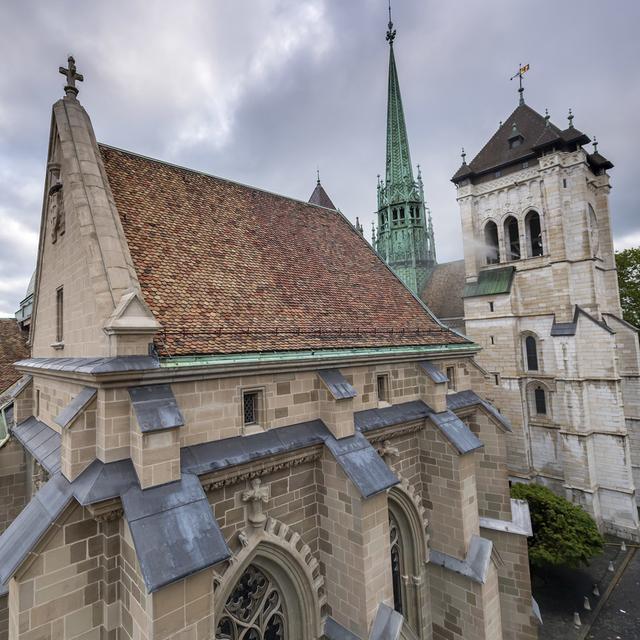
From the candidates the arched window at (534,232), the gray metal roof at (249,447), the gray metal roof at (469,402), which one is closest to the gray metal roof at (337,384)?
the gray metal roof at (249,447)

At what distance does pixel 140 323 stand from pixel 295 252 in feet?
23.4

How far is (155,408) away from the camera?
254 inches

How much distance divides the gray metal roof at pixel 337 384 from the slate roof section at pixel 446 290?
2565 cm

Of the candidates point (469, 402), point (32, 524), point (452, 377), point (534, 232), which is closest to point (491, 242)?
point (534, 232)

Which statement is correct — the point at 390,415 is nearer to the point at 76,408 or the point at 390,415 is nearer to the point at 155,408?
the point at 155,408

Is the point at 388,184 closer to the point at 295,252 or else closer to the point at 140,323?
the point at 295,252

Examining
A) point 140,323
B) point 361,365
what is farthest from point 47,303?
point 361,365

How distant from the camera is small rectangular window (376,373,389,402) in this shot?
1152 cm

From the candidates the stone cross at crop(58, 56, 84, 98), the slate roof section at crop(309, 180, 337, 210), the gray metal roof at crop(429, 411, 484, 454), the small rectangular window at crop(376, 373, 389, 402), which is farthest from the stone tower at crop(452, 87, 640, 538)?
the stone cross at crop(58, 56, 84, 98)

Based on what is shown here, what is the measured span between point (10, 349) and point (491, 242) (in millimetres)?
32919

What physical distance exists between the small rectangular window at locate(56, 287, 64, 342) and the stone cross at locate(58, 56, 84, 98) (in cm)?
497

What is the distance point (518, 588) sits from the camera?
12516mm

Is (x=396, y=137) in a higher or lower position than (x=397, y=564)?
higher

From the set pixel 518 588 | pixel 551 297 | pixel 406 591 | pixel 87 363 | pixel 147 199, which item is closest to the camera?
pixel 87 363
